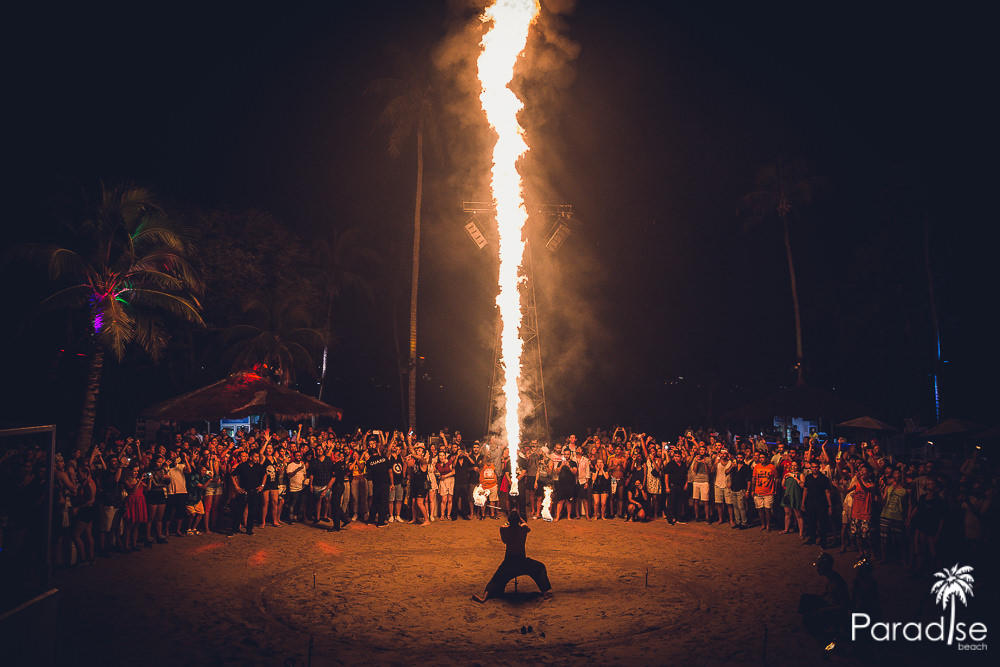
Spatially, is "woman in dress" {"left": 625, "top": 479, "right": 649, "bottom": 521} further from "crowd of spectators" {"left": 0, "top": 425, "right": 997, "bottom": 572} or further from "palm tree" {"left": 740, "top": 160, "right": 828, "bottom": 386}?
"palm tree" {"left": 740, "top": 160, "right": 828, "bottom": 386}

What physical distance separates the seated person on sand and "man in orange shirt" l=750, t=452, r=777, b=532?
8355mm

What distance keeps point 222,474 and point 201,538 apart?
184 centimetres

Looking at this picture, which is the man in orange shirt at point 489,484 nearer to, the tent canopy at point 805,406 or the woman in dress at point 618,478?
the woman in dress at point 618,478

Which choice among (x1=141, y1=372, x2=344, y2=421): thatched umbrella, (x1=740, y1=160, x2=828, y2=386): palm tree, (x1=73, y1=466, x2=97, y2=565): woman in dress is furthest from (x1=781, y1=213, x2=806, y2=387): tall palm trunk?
(x1=73, y1=466, x2=97, y2=565): woman in dress

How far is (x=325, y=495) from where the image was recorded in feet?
62.8

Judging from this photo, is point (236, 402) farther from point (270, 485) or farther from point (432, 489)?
point (432, 489)

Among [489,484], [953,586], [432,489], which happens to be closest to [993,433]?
[953,586]

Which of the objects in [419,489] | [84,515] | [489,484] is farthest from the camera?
[489,484]

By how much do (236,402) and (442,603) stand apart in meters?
12.2

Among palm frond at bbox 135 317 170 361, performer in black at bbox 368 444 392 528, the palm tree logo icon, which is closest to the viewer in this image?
the palm tree logo icon

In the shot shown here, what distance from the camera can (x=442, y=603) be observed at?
38.4ft

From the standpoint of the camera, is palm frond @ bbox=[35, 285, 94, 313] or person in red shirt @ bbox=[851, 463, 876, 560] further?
palm frond @ bbox=[35, 285, 94, 313]

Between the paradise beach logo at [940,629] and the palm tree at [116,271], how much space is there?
20952 millimetres

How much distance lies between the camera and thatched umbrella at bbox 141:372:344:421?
21125 mm
